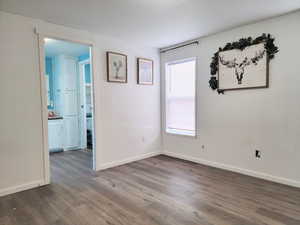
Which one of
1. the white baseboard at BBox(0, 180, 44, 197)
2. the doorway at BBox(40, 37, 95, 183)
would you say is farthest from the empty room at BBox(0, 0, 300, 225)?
the doorway at BBox(40, 37, 95, 183)

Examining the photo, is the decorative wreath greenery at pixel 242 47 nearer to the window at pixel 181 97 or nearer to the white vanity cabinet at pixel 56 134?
the window at pixel 181 97

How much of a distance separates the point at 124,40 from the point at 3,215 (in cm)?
320

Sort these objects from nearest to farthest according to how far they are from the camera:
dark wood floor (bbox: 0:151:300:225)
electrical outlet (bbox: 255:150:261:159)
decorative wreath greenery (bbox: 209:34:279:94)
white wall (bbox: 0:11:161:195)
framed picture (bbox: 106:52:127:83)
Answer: dark wood floor (bbox: 0:151:300:225), white wall (bbox: 0:11:161:195), decorative wreath greenery (bbox: 209:34:279:94), electrical outlet (bbox: 255:150:261:159), framed picture (bbox: 106:52:127:83)

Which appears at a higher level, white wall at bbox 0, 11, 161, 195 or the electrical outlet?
white wall at bbox 0, 11, 161, 195

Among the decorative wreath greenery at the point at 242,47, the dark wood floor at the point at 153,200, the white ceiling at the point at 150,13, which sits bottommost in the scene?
the dark wood floor at the point at 153,200

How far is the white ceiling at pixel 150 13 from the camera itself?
7.95 feet

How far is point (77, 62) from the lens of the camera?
210 inches

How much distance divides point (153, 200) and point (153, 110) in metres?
2.34

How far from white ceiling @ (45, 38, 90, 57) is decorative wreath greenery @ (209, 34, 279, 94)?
2.57 meters

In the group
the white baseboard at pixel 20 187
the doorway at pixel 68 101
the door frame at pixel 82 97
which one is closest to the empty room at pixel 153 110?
the white baseboard at pixel 20 187

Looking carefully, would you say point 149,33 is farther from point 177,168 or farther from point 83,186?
point 83,186

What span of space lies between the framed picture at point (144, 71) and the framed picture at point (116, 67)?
1.19 ft

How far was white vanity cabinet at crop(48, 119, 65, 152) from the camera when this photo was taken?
4859mm

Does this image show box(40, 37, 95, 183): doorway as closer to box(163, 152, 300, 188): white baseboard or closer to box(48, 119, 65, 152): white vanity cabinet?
box(48, 119, 65, 152): white vanity cabinet
